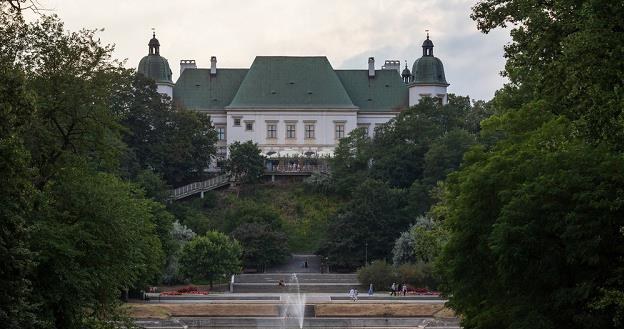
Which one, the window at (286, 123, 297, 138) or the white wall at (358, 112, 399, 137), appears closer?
the window at (286, 123, 297, 138)

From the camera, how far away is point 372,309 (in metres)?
49.4

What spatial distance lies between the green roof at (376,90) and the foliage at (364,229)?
2238 centimetres

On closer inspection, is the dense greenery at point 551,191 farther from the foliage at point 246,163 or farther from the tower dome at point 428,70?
the tower dome at point 428,70

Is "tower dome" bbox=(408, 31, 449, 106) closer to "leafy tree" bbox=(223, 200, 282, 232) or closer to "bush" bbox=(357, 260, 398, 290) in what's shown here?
"leafy tree" bbox=(223, 200, 282, 232)

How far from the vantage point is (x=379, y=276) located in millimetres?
61156

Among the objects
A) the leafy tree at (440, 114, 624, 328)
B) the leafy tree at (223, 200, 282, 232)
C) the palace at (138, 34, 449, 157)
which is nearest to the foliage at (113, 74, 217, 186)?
the leafy tree at (223, 200, 282, 232)

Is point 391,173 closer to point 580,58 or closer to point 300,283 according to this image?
point 300,283

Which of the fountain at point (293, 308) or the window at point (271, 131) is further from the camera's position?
the window at point (271, 131)

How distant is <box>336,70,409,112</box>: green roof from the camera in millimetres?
93750

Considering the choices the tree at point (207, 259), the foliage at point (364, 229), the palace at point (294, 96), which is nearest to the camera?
the tree at point (207, 259)

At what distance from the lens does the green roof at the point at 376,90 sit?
93.8 meters

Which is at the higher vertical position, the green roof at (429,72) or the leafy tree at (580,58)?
the green roof at (429,72)

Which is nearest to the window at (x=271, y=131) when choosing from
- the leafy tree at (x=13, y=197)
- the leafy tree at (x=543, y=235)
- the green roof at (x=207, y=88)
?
the green roof at (x=207, y=88)

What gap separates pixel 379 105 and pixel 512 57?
223 feet
